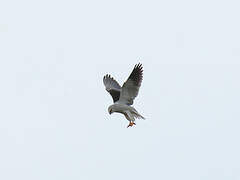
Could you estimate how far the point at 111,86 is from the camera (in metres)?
29.4

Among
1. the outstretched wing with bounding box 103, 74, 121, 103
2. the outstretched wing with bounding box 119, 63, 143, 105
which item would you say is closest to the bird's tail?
the outstretched wing with bounding box 119, 63, 143, 105

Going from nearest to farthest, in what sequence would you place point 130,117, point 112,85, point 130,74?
point 130,117, point 130,74, point 112,85

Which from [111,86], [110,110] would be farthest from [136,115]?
[111,86]

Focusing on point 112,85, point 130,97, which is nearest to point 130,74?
point 130,97

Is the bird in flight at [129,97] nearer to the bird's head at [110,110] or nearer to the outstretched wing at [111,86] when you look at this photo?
the bird's head at [110,110]

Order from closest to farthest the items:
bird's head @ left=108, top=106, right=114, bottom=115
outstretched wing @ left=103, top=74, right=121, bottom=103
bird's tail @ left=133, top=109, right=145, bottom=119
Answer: bird's tail @ left=133, top=109, right=145, bottom=119
bird's head @ left=108, top=106, right=114, bottom=115
outstretched wing @ left=103, top=74, right=121, bottom=103

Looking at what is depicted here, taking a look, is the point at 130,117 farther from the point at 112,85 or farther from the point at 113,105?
the point at 112,85

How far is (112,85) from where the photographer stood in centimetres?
2953

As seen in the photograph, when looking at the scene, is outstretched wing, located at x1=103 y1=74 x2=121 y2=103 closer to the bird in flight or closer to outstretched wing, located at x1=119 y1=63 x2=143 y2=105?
the bird in flight

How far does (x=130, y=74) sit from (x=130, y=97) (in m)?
1.05

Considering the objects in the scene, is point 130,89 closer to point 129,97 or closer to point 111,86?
point 129,97

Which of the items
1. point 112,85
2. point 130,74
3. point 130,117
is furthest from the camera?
point 112,85

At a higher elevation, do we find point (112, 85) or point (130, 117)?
point (112, 85)

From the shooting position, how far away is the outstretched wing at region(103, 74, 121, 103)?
28264 millimetres
